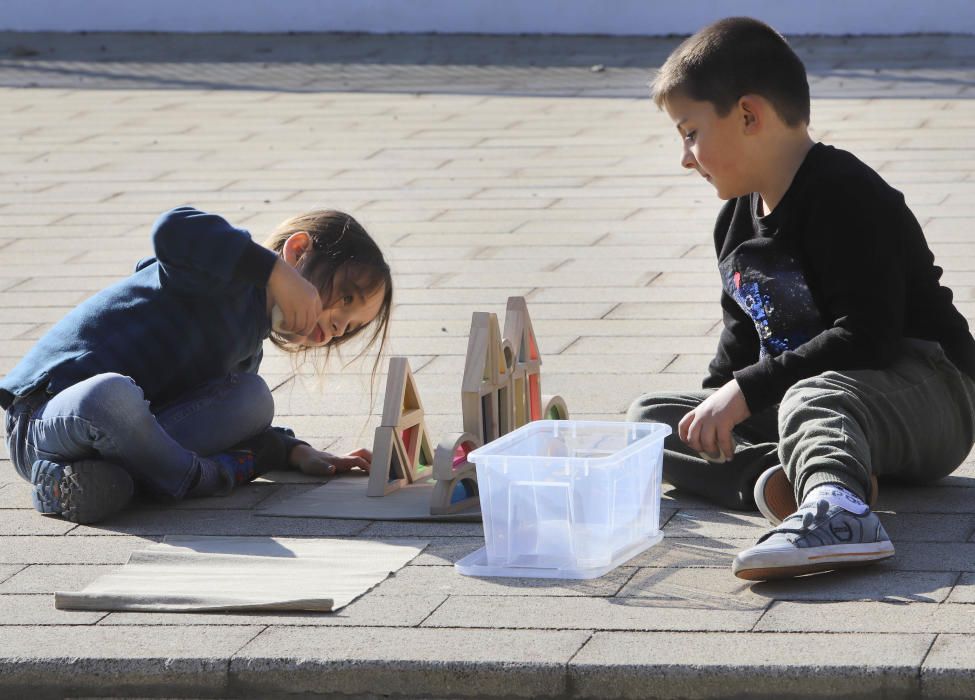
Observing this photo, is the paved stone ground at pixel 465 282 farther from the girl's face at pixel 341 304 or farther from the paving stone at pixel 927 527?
the girl's face at pixel 341 304

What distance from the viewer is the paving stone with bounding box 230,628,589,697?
2.54 meters

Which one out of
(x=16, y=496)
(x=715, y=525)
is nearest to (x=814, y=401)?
(x=715, y=525)

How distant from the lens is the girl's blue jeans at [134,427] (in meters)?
3.47

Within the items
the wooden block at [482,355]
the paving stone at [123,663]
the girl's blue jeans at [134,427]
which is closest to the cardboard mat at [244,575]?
the paving stone at [123,663]

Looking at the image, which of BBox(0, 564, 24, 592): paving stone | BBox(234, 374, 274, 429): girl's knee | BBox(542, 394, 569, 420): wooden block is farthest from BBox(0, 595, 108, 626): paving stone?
BBox(542, 394, 569, 420): wooden block

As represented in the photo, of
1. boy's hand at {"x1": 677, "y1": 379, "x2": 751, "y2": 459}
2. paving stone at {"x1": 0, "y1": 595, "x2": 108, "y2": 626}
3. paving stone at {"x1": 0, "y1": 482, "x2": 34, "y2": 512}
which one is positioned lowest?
paving stone at {"x1": 0, "y1": 595, "x2": 108, "y2": 626}

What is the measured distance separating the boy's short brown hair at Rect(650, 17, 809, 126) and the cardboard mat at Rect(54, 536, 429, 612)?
3.66 ft

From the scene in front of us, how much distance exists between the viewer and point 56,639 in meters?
2.76

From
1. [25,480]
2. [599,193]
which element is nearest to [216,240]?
[25,480]

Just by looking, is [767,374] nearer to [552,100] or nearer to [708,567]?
[708,567]

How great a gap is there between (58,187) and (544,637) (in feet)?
20.4

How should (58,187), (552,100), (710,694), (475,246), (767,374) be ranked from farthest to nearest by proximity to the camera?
(552,100) < (58,187) < (475,246) < (767,374) < (710,694)

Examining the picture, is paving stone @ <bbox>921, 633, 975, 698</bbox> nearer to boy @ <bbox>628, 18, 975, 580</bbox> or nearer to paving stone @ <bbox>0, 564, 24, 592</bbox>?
boy @ <bbox>628, 18, 975, 580</bbox>

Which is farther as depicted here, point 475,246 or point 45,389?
point 475,246
